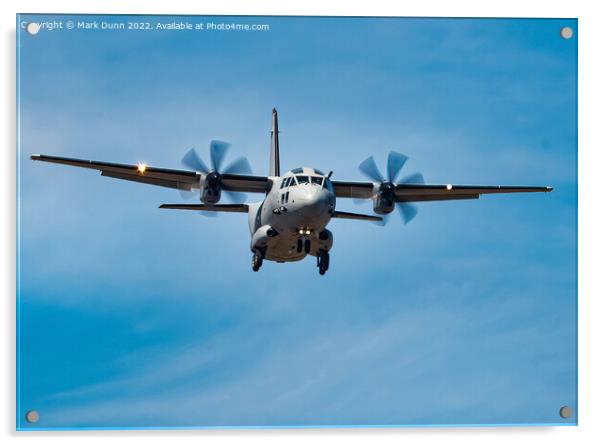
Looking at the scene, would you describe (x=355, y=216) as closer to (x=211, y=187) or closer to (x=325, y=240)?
(x=325, y=240)

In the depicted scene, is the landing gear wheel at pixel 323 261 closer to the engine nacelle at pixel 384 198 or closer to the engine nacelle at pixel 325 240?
the engine nacelle at pixel 325 240

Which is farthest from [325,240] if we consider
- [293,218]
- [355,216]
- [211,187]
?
[211,187]

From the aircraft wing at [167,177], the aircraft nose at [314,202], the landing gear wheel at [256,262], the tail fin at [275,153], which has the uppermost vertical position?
the tail fin at [275,153]

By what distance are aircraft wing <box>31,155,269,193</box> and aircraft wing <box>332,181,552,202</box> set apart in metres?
1.75

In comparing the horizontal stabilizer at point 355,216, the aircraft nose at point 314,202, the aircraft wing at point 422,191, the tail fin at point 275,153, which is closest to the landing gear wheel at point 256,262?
the horizontal stabilizer at point 355,216

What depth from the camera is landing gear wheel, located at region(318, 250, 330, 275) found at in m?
19.7

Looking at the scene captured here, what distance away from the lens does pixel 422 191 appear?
66.9ft

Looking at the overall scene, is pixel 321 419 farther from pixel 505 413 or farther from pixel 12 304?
pixel 12 304

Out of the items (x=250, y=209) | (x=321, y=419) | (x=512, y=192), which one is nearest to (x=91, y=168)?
(x=250, y=209)

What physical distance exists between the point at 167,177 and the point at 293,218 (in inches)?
111

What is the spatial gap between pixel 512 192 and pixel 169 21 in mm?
7561

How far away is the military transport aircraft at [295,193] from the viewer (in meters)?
18.4

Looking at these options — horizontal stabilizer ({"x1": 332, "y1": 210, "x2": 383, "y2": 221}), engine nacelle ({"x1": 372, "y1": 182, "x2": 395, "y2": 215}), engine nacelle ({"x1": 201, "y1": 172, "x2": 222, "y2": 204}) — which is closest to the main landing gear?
engine nacelle ({"x1": 201, "y1": 172, "x2": 222, "y2": 204})

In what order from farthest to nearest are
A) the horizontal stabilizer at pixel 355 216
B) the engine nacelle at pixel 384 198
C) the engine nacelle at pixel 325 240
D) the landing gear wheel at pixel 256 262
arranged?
1. the horizontal stabilizer at pixel 355 216
2. the landing gear wheel at pixel 256 262
3. the engine nacelle at pixel 384 198
4. the engine nacelle at pixel 325 240
